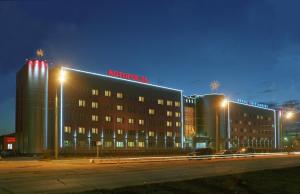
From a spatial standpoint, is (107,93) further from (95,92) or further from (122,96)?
(122,96)

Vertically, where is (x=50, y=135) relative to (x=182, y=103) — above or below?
below

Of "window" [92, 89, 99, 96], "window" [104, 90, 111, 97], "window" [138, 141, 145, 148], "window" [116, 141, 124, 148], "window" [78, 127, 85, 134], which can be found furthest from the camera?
"window" [138, 141, 145, 148]

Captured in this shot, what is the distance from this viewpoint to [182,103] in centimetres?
14550

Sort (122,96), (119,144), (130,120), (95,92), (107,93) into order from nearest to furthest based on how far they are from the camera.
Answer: (95,92), (107,93), (119,144), (122,96), (130,120)

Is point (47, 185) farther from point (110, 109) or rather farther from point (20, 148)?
point (110, 109)

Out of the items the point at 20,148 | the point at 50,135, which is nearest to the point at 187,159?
the point at 50,135

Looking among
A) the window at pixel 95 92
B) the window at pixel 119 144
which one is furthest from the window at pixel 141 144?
the window at pixel 95 92

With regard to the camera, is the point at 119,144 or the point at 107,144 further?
the point at 119,144

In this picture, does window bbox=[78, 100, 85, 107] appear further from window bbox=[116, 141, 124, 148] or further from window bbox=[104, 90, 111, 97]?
window bbox=[116, 141, 124, 148]

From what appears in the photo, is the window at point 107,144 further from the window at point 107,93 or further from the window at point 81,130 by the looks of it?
the window at point 107,93

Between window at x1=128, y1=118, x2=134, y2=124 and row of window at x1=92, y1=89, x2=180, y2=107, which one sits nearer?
row of window at x1=92, y1=89, x2=180, y2=107

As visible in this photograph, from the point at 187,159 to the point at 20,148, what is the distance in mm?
57245

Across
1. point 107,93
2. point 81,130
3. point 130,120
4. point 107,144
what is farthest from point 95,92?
point 130,120

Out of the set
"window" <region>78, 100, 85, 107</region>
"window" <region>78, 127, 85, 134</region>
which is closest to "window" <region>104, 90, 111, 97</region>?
"window" <region>78, 100, 85, 107</region>
